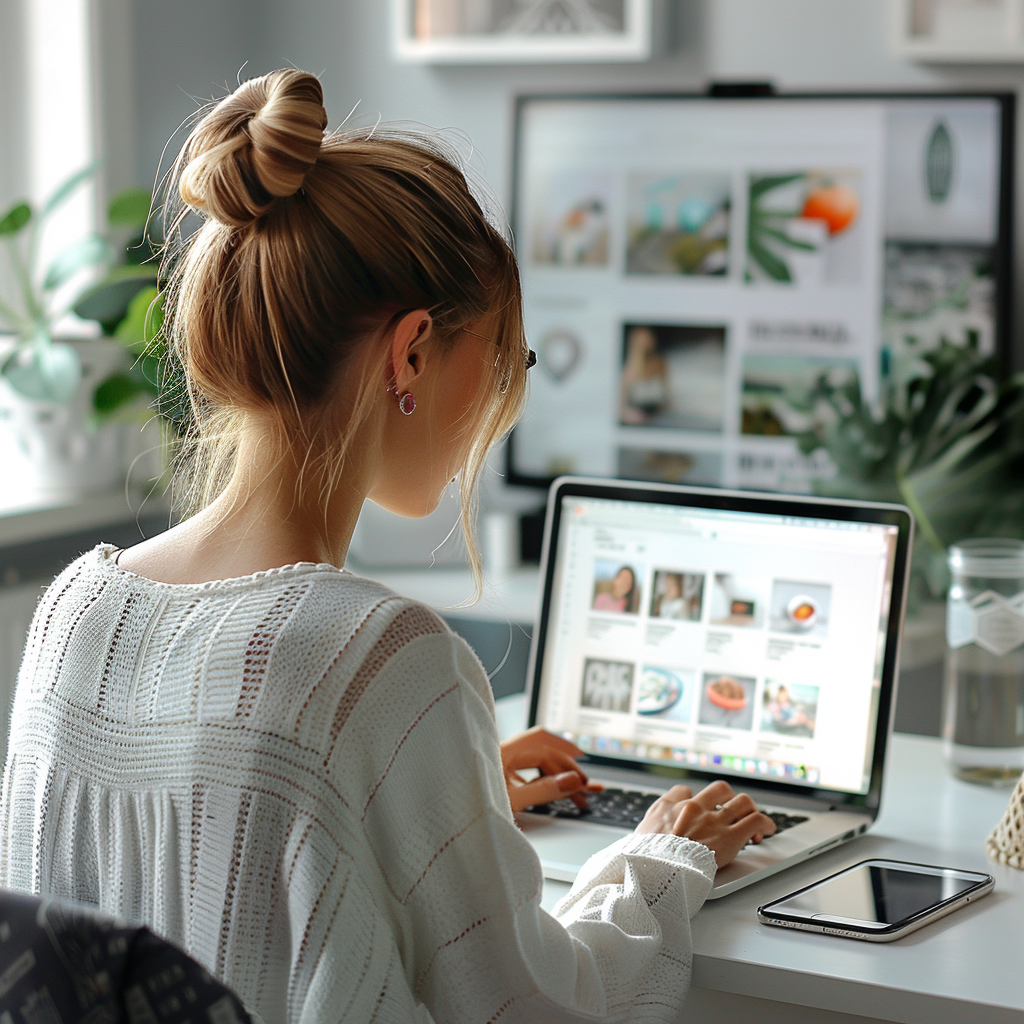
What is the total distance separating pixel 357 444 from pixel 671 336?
→ 5.81ft

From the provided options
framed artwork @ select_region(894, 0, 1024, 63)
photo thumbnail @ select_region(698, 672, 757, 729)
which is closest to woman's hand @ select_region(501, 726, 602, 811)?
photo thumbnail @ select_region(698, 672, 757, 729)

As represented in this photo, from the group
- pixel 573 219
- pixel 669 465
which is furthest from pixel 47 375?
pixel 669 465

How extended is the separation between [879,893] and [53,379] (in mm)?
1640

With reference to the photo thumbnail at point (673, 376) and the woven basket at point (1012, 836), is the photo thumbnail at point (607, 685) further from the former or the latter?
the photo thumbnail at point (673, 376)

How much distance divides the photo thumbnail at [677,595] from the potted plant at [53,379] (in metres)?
1.28

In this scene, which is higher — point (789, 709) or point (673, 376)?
point (673, 376)

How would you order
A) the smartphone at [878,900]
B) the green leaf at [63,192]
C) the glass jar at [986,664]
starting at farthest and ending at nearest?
the green leaf at [63,192] < the glass jar at [986,664] < the smartphone at [878,900]

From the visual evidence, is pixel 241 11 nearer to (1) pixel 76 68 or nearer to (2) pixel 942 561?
(1) pixel 76 68

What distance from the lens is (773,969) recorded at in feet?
2.80

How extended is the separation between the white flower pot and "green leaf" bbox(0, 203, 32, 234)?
208 millimetres

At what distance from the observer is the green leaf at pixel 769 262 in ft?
8.04

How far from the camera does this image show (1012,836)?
1047mm

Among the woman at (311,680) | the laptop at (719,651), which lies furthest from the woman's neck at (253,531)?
the laptop at (719,651)

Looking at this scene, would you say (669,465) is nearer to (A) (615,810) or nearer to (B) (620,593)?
(B) (620,593)
